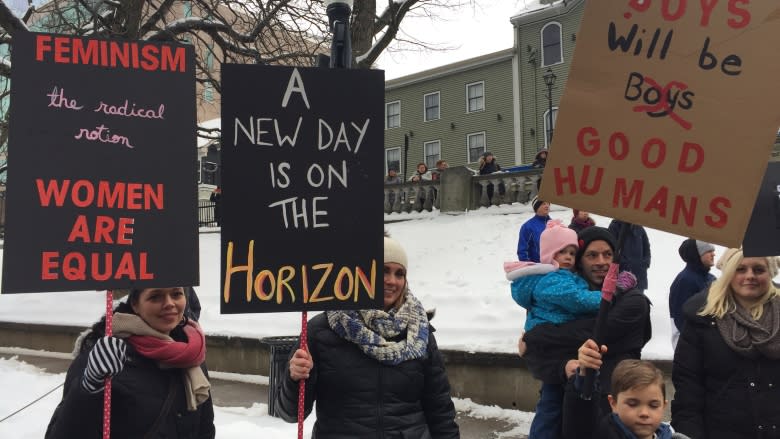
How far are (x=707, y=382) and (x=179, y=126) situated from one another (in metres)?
2.47

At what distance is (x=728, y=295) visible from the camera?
9.14 feet

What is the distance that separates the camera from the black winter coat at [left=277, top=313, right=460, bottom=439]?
2.59 m

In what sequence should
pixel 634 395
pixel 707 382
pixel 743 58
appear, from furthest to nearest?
pixel 707 382
pixel 634 395
pixel 743 58

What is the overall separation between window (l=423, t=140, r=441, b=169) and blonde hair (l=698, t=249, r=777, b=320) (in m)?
29.6

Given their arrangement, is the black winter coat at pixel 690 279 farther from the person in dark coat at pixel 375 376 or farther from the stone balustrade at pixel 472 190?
the stone balustrade at pixel 472 190

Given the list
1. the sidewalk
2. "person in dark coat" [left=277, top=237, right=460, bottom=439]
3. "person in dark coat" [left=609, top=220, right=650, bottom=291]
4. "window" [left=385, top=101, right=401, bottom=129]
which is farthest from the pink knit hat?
"window" [left=385, top=101, right=401, bottom=129]

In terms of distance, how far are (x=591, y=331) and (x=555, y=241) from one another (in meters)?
0.50

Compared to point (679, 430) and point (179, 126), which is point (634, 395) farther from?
point (179, 126)

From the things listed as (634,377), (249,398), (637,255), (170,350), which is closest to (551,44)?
(637,255)

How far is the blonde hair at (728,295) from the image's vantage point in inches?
107

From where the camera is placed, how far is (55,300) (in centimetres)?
1192

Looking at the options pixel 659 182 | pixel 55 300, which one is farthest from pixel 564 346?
pixel 55 300

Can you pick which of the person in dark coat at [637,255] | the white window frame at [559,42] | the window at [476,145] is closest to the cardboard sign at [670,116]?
the person in dark coat at [637,255]

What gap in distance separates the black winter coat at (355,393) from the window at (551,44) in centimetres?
2776
